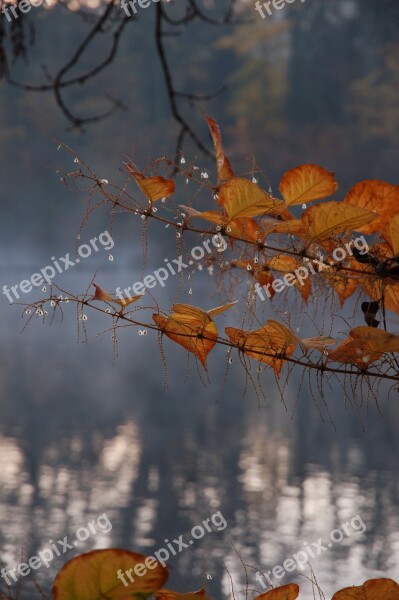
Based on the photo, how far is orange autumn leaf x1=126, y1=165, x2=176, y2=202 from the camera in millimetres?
294

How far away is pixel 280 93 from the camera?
404 inches

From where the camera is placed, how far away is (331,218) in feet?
0.92

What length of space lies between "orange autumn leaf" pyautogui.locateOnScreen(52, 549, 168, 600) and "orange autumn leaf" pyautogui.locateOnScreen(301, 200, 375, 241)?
13 cm

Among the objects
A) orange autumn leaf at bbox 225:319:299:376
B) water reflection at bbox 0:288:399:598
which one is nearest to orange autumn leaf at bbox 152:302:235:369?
orange autumn leaf at bbox 225:319:299:376

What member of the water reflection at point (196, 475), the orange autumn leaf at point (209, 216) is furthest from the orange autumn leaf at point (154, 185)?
the water reflection at point (196, 475)

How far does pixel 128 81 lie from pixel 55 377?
633cm

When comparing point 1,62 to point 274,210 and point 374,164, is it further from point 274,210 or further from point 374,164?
point 374,164

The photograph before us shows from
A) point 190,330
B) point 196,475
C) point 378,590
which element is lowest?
point 378,590

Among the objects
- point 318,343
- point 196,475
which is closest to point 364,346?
point 318,343

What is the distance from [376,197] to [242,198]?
6 cm

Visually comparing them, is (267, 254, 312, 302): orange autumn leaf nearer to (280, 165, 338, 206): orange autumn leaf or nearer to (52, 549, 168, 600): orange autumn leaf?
(280, 165, 338, 206): orange autumn leaf

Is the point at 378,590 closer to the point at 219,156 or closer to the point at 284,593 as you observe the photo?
the point at 284,593

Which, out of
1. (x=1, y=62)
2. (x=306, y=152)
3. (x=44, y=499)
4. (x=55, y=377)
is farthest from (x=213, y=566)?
(x=306, y=152)

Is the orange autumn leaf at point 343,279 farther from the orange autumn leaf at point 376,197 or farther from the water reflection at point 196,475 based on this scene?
the water reflection at point 196,475
